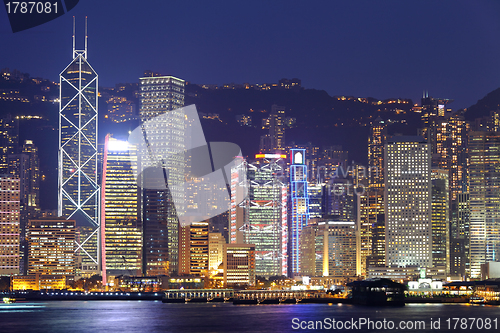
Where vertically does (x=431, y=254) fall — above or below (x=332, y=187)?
below

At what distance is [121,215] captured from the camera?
158375 mm

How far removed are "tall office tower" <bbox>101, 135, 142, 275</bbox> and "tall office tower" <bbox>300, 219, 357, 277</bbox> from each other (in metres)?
35.3

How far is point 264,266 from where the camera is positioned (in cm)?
17625

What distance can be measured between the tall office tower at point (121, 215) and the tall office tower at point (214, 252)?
12801mm

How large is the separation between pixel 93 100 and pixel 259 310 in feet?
204

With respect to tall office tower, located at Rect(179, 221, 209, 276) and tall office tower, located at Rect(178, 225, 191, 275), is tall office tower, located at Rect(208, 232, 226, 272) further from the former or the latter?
tall office tower, located at Rect(178, 225, 191, 275)

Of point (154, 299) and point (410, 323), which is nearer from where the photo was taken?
point (410, 323)

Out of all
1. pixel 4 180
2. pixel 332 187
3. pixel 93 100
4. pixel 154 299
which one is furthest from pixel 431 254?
pixel 4 180

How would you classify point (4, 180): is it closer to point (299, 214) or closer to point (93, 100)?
point (93, 100)

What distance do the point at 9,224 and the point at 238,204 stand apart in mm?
45202

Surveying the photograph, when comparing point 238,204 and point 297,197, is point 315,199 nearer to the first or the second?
point 297,197

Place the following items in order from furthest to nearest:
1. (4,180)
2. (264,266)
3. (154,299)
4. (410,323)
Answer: (264,266) < (4,180) < (154,299) < (410,323)

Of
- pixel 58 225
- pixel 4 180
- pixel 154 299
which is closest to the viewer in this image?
pixel 154 299

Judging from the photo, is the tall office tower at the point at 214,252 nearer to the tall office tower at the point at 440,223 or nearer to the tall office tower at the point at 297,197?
the tall office tower at the point at 297,197
